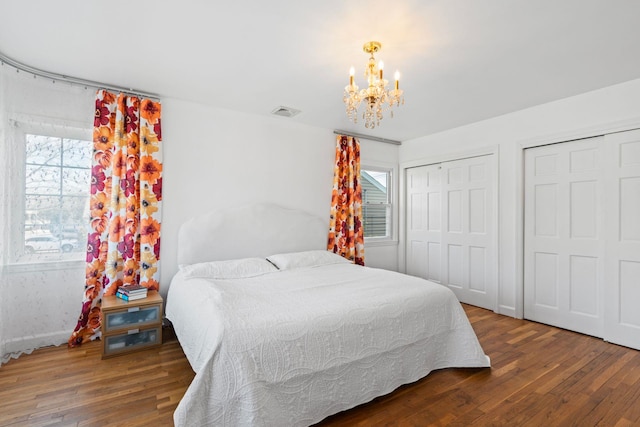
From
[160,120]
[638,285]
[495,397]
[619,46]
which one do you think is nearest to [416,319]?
[495,397]

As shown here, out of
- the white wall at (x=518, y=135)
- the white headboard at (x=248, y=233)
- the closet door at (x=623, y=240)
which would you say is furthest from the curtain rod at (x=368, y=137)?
the closet door at (x=623, y=240)

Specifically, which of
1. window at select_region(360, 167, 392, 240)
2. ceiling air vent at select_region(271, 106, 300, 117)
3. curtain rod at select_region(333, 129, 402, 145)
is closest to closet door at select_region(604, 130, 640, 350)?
curtain rod at select_region(333, 129, 402, 145)

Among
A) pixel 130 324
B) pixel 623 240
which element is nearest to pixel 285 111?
pixel 130 324

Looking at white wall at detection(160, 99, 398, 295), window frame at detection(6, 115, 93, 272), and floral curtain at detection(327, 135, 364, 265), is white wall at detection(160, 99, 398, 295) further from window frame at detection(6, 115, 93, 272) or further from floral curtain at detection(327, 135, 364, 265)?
window frame at detection(6, 115, 93, 272)

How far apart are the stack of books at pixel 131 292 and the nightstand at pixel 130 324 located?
0.04 m

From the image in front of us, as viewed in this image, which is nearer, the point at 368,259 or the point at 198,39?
the point at 198,39

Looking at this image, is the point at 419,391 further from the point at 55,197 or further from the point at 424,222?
the point at 55,197

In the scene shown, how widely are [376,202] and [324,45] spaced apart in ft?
9.94

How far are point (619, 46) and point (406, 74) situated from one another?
146cm

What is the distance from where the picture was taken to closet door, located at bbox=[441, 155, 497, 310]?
3.82 metres

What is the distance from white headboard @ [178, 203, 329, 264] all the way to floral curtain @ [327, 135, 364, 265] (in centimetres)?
19

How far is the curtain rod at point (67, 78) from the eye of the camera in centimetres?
241

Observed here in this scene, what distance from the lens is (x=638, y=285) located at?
274cm

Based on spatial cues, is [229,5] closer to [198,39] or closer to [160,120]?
[198,39]
